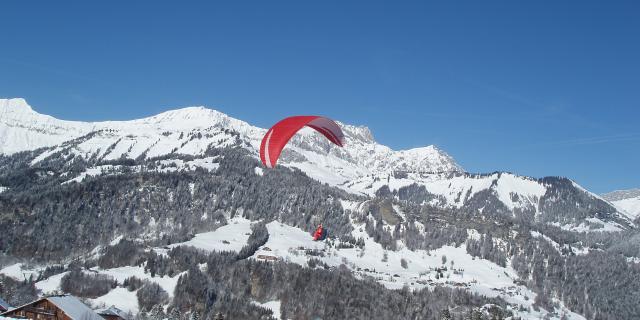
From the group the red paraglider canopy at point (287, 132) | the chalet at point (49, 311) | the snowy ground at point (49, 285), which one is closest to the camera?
the red paraglider canopy at point (287, 132)

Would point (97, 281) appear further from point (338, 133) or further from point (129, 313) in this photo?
point (338, 133)

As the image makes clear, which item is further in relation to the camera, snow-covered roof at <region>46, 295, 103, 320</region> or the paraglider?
snow-covered roof at <region>46, 295, 103, 320</region>

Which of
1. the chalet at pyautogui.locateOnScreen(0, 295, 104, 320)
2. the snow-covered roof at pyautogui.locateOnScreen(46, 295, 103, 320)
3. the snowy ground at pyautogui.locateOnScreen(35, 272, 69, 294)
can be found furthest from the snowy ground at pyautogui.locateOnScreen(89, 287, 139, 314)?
the chalet at pyautogui.locateOnScreen(0, 295, 104, 320)

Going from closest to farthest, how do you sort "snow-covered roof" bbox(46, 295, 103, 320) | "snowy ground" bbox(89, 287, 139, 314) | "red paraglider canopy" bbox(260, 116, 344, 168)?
"red paraglider canopy" bbox(260, 116, 344, 168), "snow-covered roof" bbox(46, 295, 103, 320), "snowy ground" bbox(89, 287, 139, 314)

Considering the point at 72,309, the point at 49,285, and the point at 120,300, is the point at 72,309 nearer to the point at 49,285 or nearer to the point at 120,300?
the point at 120,300

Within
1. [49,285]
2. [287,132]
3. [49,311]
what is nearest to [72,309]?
[49,311]


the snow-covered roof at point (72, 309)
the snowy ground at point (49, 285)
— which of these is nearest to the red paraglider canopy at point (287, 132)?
the snow-covered roof at point (72, 309)

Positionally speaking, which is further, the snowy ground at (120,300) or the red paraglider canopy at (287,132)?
the snowy ground at (120,300)

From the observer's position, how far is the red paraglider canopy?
6275cm

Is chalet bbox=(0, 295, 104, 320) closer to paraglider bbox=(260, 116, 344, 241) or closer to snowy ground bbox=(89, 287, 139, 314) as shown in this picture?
paraglider bbox=(260, 116, 344, 241)

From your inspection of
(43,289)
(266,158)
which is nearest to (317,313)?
(43,289)

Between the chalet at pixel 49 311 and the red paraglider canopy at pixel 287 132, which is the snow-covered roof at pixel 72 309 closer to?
the chalet at pixel 49 311

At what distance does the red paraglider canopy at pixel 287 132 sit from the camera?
2470 inches

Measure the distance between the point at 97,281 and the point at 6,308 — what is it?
8468cm
